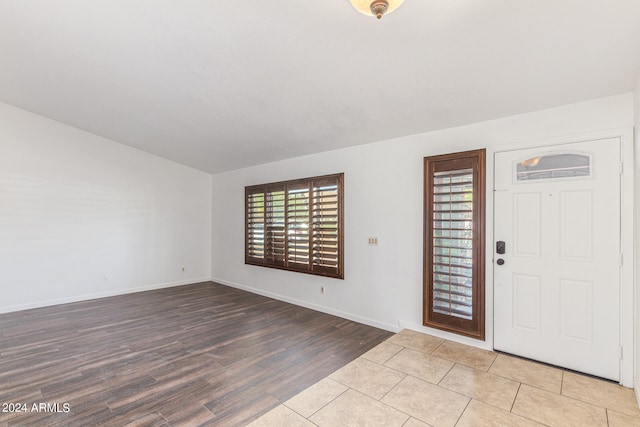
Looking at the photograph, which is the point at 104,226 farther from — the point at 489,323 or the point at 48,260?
the point at 489,323

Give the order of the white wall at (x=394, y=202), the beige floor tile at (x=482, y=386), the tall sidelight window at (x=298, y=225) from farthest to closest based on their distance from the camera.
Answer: the tall sidelight window at (x=298, y=225)
the white wall at (x=394, y=202)
the beige floor tile at (x=482, y=386)

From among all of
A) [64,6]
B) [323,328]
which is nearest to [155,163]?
[64,6]

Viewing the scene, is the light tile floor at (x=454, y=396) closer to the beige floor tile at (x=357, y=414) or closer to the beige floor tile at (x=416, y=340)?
the beige floor tile at (x=357, y=414)

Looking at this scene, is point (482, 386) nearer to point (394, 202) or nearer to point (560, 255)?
point (560, 255)

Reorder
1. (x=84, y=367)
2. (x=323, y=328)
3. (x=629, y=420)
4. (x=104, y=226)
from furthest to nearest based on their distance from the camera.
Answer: (x=104, y=226)
(x=323, y=328)
(x=84, y=367)
(x=629, y=420)

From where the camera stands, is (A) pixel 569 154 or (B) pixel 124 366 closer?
(A) pixel 569 154

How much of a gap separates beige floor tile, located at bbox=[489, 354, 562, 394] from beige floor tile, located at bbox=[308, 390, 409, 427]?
1.23 m

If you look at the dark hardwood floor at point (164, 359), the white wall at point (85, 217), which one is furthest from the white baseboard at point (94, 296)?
the dark hardwood floor at point (164, 359)

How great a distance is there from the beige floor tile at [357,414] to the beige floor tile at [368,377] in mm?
132

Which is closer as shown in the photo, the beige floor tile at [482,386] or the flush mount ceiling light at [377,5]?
the flush mount ceiling light at [377,5]

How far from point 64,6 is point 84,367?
11.0ft

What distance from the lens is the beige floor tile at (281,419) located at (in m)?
2.10

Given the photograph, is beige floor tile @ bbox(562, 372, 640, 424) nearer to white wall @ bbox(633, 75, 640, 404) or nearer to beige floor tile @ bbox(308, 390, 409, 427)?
white wall @ bbox(633, 75, 640, 404)

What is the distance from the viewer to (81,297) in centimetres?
550
